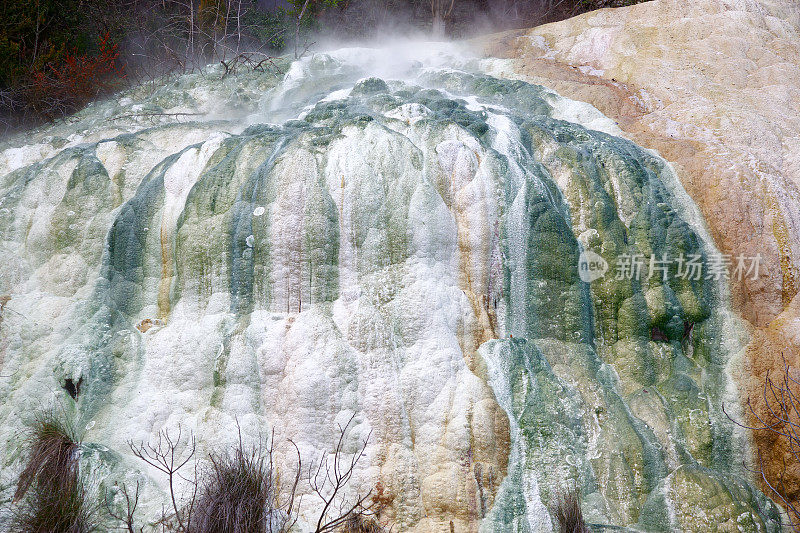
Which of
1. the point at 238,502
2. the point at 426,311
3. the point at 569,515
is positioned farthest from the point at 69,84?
the point at 569,515

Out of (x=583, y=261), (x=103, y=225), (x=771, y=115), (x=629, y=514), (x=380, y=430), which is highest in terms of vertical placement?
(x=771, y=115)

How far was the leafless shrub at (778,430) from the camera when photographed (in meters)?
4.25

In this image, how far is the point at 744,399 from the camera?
461cm

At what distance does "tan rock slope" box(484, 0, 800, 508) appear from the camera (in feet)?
16.8

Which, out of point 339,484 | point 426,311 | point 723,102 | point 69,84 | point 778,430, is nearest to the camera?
point 339,484

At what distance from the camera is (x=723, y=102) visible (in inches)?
265

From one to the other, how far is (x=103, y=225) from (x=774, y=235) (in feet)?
19.8

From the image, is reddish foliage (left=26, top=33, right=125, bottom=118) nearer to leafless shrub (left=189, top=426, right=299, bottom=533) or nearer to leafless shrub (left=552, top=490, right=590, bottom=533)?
leafless shrub (left=189, top=426, right=299, bottom=533)

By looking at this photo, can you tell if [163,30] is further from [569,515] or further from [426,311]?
[569,515]

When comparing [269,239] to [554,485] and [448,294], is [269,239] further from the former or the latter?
[554,485]

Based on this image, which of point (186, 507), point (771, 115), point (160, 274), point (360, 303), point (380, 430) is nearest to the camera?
point (186, 507)

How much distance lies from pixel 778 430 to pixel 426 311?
8.79 ft

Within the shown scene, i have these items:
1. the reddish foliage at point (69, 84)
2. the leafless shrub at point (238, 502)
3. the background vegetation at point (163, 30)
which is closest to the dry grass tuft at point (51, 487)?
the leafless shrub at point (238, 502)

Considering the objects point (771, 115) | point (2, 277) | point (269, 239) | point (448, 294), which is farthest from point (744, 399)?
point (2, 277)
